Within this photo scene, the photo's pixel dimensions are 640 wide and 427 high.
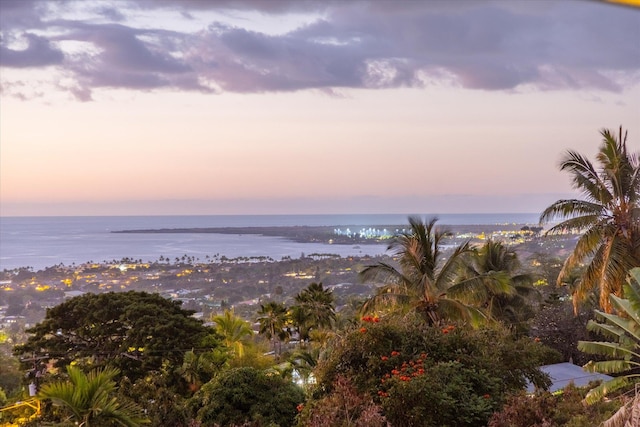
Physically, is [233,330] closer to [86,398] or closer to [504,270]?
[504,270]

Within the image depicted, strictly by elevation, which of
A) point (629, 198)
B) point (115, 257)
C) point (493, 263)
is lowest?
point (115, 257)

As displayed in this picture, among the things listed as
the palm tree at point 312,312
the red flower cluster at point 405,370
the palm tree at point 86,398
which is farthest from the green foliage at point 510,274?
the palm tree at point 86,398

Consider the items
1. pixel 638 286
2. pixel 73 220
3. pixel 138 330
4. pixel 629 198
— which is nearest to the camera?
pixel 638 286

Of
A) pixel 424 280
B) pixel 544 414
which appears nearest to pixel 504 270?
pixel 424 280

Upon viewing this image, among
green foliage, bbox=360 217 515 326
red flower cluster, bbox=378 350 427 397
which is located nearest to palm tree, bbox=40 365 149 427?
red flower cluster, bbox=378 350 427 397

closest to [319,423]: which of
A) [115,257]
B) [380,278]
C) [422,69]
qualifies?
[380,278]

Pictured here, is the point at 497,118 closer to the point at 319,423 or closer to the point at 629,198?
the point at 629,198
